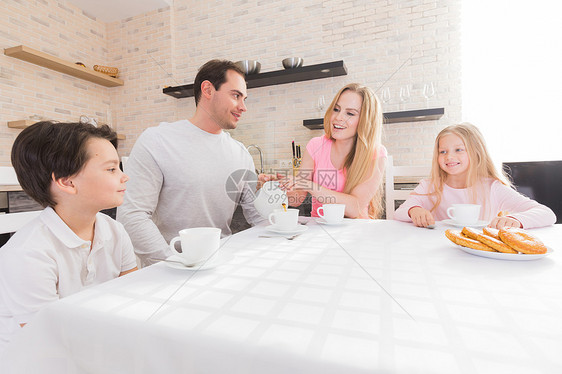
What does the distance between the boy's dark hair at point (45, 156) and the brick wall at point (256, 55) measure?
2411 millimetres

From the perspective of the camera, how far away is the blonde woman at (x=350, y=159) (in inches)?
60.8

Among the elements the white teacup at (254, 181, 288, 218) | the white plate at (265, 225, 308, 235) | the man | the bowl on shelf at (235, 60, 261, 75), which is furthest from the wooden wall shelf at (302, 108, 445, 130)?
the white plate at (265, 225, 308, 235)

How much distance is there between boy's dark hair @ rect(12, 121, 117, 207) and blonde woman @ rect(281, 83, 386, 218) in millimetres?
916

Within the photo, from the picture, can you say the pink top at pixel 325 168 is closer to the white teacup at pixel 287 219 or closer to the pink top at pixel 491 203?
the pink top at pixel 491 203

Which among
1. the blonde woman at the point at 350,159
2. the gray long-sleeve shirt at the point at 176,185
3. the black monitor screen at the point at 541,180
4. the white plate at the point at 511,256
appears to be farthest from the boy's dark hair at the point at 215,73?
the black monitor screen at the point at 541,180

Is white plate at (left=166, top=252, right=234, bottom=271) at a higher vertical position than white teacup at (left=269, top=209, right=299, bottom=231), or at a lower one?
lower

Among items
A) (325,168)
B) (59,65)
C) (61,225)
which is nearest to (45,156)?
(61,225)

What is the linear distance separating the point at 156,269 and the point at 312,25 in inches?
130

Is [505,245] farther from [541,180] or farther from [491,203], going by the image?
[541,180]

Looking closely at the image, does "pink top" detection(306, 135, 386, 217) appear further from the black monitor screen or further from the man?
the black monitor screen

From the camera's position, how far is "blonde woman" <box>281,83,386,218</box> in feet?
5.07

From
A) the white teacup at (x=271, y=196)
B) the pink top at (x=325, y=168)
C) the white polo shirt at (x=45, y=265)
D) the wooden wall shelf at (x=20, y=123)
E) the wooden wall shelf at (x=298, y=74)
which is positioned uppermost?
the wooden wall shelf at (x=298, y=74)

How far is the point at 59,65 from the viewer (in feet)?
10.5

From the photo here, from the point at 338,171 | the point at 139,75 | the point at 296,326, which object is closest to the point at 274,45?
the point at 139,75
